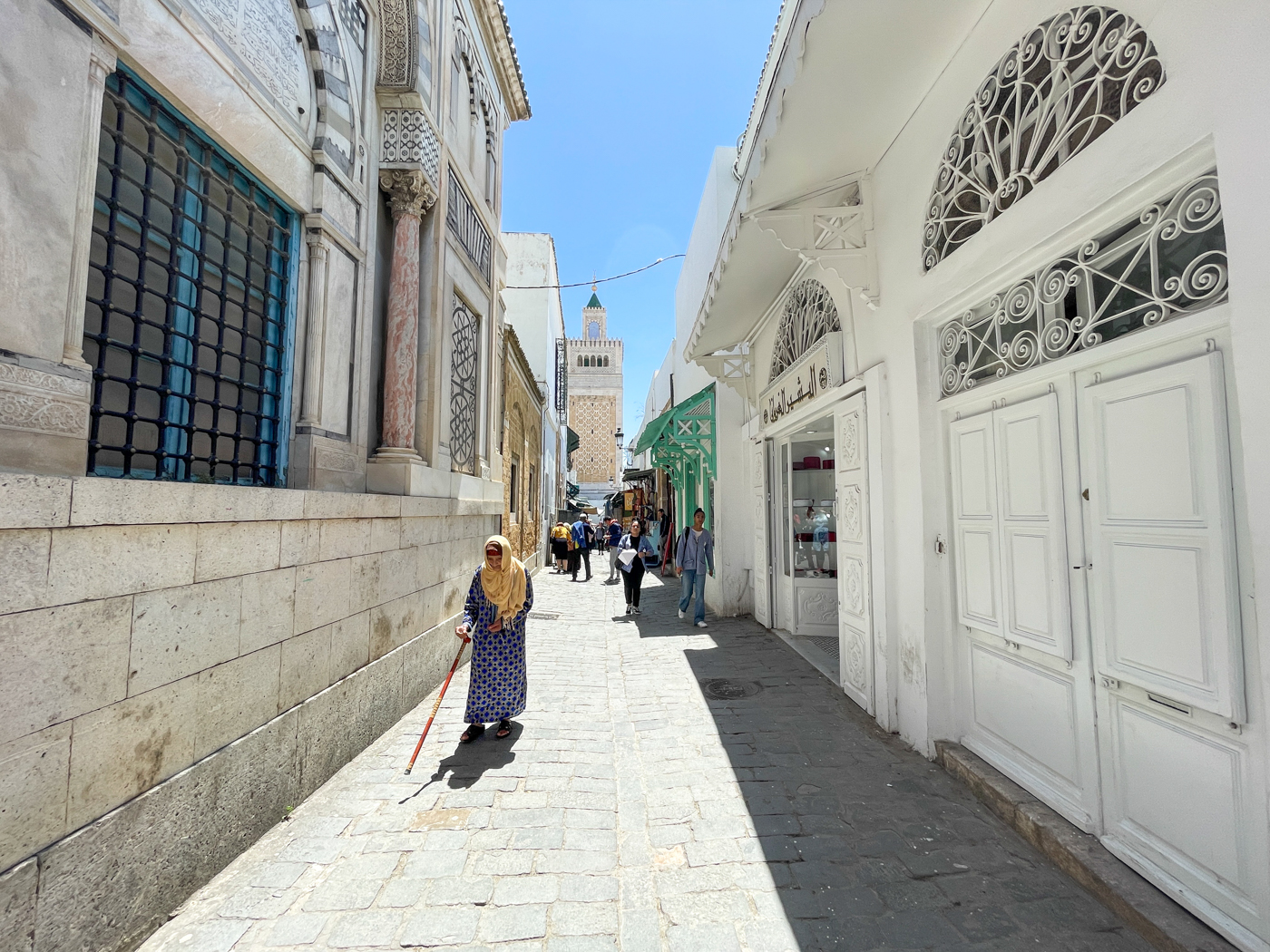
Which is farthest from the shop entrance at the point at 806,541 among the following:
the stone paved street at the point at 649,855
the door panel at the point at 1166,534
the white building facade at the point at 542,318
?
the white building facade at the point at 542,318

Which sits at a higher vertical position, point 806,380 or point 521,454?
point 521,454

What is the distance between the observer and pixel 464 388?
6426 mm

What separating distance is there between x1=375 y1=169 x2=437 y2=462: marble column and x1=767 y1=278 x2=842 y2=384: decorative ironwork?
3.48 metres

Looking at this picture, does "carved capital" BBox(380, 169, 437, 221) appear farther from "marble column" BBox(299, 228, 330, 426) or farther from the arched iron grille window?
the arched iron grille window

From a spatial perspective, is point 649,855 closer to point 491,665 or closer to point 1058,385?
point 491,665

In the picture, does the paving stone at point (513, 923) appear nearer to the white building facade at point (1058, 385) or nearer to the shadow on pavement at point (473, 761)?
the shadow on pavement at point (473, 761)

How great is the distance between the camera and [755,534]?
7.68m

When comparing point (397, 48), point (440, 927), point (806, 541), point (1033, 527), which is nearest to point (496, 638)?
point (440, 927)

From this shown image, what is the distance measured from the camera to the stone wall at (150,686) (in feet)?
5.96

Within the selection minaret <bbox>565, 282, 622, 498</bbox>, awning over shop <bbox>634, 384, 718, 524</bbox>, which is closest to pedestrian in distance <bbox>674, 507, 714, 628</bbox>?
awning over shop <bbox>634, 384, 718, 524</bbox>

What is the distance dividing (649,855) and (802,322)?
4600 millimetres

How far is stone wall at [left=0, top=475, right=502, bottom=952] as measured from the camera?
182 centimetres

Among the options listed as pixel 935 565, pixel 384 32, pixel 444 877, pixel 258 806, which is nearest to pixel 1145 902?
pixel 935 565

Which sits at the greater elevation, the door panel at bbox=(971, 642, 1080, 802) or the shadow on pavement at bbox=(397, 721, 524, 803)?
the door panel at bbox=(971, 642, 1080, 802)
